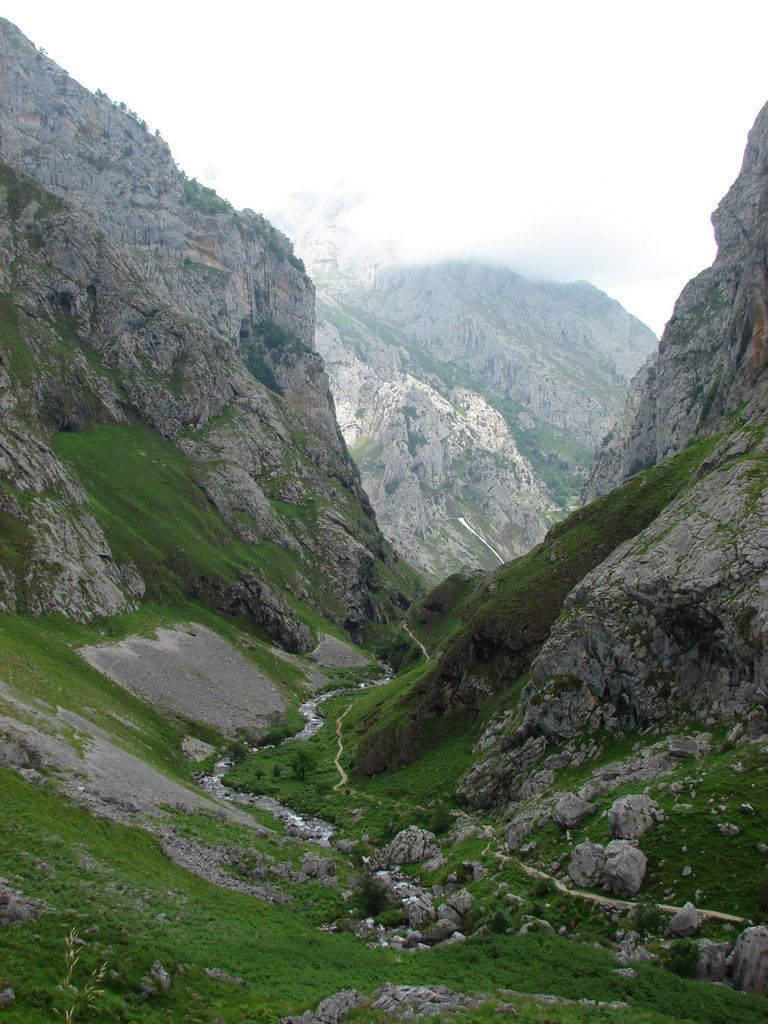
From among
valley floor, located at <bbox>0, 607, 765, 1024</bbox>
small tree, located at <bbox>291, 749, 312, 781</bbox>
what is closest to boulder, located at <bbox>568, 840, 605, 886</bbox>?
valley floor, located at <bbox>0, 607, 765, 1024</bbox>

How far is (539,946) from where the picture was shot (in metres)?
28.3

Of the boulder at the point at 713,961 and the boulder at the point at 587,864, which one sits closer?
the boulder at the point at 713,961

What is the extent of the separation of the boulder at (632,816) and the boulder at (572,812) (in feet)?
9.12

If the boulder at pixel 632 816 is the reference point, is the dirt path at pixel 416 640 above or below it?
below

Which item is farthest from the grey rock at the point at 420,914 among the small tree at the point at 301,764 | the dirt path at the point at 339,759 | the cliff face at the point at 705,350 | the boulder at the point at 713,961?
the cliff face at the point at 705,350

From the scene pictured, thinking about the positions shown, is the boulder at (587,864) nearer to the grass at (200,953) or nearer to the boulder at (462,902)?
the grass at (200,953)

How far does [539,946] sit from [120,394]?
6224 inches

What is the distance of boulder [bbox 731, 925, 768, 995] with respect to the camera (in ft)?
77.3

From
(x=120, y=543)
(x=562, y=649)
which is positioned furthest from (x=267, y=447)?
(x=562, y=649)

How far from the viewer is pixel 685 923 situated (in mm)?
26844

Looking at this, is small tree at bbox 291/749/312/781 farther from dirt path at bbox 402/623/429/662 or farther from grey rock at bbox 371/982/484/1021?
dirt path at bbox 402/623/429/662

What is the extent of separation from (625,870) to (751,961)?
699cm

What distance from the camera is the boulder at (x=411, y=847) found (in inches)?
1737

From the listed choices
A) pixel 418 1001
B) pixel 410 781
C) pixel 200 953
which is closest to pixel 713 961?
pixel 418 1001
